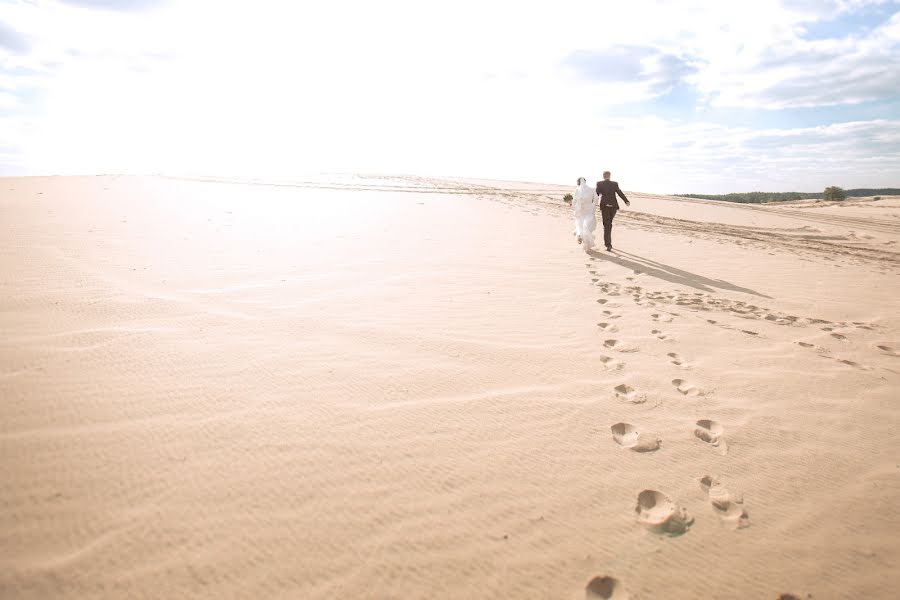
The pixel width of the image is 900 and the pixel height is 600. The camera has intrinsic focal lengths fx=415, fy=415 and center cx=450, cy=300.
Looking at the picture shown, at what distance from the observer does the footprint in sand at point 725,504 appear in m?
1.88

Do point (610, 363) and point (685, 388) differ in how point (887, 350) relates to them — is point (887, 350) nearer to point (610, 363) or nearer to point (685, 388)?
point (685, 388)

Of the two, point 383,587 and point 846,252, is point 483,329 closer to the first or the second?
point 383,587

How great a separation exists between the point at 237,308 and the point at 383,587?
3.16 meters

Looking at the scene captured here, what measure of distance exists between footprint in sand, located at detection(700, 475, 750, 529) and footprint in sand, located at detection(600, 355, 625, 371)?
122 cm

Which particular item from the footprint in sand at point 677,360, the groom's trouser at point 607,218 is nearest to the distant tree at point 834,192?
the groom's trouser at point 607,218

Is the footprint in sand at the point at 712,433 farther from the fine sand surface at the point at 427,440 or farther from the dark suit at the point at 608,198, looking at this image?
the dark suit at the point at 608,198

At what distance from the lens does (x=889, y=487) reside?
2148 millimetres

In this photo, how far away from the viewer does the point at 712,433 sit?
2510 mm

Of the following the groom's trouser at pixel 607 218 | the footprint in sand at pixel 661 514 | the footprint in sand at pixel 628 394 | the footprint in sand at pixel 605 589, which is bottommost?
the footprint in sand at pixel 605 589

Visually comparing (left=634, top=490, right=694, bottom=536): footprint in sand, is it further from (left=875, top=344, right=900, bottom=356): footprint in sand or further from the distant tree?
the distant tree

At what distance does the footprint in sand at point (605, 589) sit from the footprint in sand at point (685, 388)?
1745mm

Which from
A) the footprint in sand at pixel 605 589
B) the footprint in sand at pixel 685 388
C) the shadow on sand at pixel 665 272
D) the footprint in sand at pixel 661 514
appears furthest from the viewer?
the shadow on sand at pixel 665 272

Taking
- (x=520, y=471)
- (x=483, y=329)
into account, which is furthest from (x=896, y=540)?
(x=483, y=329)

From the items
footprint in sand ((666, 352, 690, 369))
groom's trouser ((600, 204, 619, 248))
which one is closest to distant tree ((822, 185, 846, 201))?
groom's trouser ((600, 204, 619, 248))
